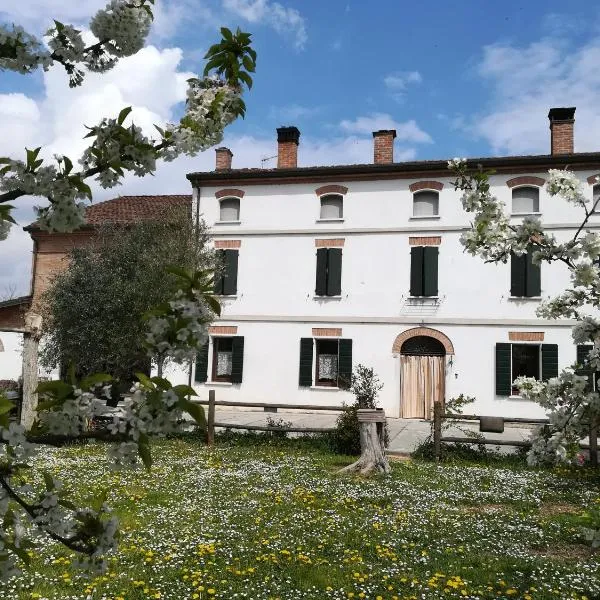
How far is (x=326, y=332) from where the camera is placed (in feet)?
67.9

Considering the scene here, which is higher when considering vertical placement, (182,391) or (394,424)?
(182,391)

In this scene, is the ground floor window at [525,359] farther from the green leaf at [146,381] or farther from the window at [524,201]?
the green leaf at [146,381]

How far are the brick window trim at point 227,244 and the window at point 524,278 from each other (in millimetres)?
9756

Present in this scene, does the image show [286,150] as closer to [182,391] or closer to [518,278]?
[518,278]

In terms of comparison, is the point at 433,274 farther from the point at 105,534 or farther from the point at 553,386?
the point at 105,534

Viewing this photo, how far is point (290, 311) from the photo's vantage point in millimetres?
21047

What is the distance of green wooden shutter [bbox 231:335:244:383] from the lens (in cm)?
2109

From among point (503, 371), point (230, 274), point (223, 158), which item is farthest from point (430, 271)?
point (223, 158)

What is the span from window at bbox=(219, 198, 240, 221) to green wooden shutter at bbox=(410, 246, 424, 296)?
6.88 metres

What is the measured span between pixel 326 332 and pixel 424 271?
406cm

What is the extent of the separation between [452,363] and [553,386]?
16.5 metres

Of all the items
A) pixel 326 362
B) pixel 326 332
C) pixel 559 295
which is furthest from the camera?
pixel 326 362

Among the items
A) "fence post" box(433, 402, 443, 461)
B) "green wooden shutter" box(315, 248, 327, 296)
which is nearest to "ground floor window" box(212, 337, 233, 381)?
"green wooden shutter" box(315, 248, 327, 296)

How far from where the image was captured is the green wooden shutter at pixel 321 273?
20891mm
